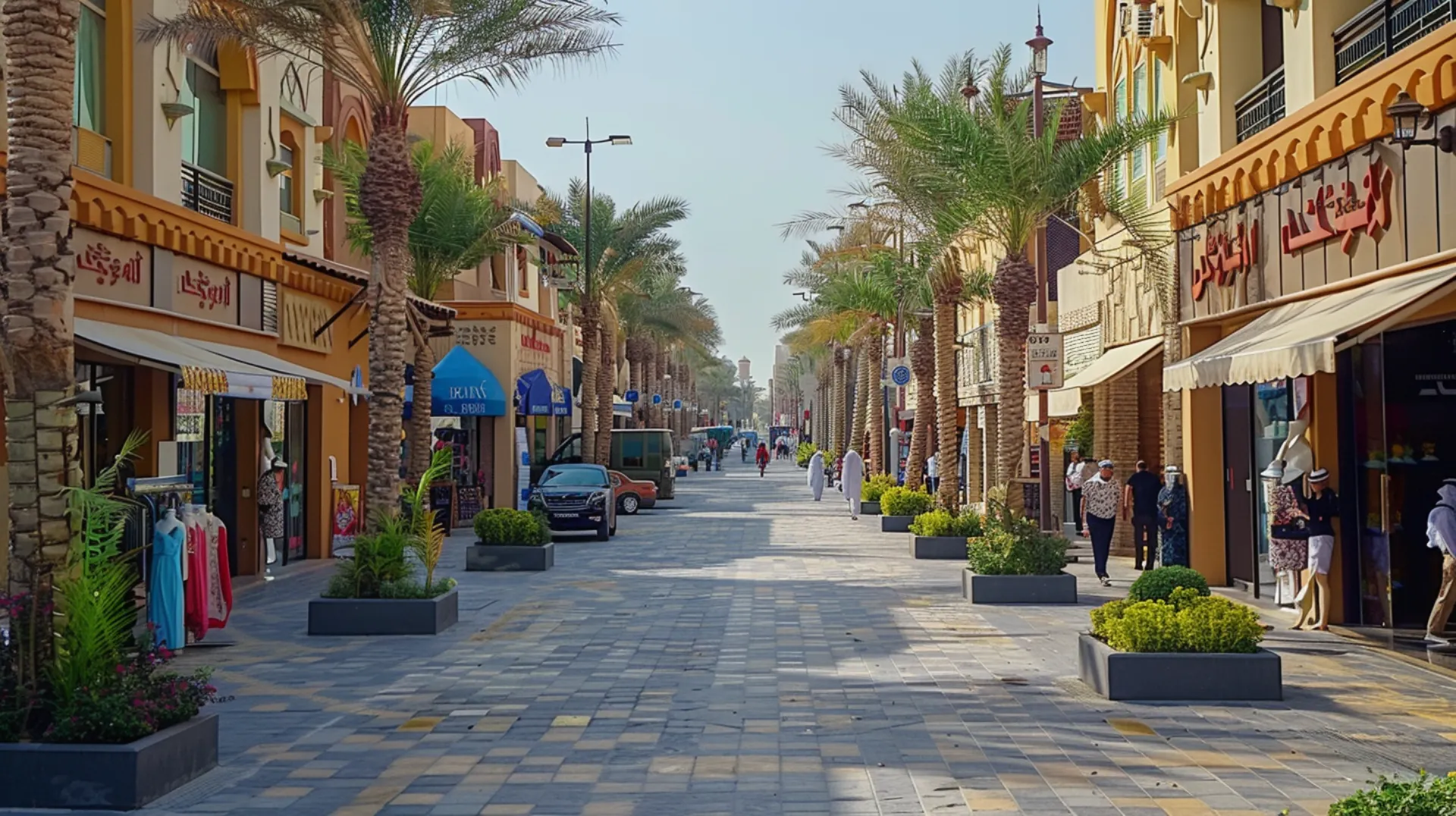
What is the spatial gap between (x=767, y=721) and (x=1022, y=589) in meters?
7.89

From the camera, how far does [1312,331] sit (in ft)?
40.0

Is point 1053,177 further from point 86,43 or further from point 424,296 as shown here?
point 424,296

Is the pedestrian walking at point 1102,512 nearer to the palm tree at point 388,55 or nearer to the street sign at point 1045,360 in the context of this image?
the street sign at point 1045,360

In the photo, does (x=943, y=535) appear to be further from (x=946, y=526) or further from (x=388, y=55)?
(x=388, y=55)

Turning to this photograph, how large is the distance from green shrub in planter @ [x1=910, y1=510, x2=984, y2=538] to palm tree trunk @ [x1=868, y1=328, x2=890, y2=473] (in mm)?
20483

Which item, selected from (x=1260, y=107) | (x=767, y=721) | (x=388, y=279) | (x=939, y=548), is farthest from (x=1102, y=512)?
(x=767, y=721)

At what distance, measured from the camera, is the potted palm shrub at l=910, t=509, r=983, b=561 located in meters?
23.7

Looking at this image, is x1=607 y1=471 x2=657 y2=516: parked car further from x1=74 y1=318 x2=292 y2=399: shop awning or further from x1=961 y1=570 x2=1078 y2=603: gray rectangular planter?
x1=961 y1=570 x2=1078 y2=603: gray rectangular planter

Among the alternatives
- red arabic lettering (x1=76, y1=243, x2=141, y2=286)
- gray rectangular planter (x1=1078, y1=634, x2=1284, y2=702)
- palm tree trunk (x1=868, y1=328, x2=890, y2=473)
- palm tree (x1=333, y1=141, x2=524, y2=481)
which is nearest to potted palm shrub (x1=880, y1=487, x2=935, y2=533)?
palm tree (x1=333, y1=141, x2=524, y2=481)

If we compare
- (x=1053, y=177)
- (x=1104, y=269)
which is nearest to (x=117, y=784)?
(x=1053, y=177)

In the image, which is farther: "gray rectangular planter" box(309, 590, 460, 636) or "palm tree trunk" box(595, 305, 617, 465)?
"palm tree trunk" box(595, 305, 617, 465)

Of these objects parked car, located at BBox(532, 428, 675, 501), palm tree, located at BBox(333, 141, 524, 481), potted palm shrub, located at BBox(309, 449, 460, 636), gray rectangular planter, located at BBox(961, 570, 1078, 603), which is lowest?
gray rectangular planter, located at BBox(961, 570, 1078, 603)

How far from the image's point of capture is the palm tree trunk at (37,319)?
7773 mm

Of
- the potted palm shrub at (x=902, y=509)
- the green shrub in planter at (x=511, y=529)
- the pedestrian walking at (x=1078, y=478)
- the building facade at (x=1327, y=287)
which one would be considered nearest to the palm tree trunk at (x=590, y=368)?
the potted palm shrub at (x=902, y=509)
